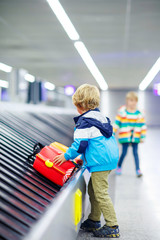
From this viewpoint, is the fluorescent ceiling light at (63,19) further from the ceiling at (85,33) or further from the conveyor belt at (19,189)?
the conveyor belt at (19,189)

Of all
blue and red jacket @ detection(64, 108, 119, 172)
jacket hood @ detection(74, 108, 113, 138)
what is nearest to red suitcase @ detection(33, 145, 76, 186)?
blue and red jacket @ detection(64, 108, 119, 172)

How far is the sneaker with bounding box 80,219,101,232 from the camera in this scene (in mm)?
2867

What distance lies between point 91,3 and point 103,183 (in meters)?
4.47

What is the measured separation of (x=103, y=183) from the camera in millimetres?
2689

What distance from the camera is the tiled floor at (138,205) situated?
2855 millimetres

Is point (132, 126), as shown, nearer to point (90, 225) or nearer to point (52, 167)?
point (90, 225)

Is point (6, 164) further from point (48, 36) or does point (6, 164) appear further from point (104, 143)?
point (48, 36)

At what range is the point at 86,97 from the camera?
8.65ft

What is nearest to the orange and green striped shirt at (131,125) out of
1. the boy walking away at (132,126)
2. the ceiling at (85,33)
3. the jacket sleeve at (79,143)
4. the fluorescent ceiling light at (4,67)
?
the boy walking away at (132,126)

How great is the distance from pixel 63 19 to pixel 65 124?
8.15ft

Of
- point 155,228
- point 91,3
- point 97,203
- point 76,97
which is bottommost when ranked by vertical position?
point 155,228

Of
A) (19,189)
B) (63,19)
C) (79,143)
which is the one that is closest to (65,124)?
(63,19)

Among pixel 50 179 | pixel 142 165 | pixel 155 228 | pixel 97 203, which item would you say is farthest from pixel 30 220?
pixel 142 165

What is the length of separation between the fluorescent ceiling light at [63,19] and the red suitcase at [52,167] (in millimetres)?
4092
